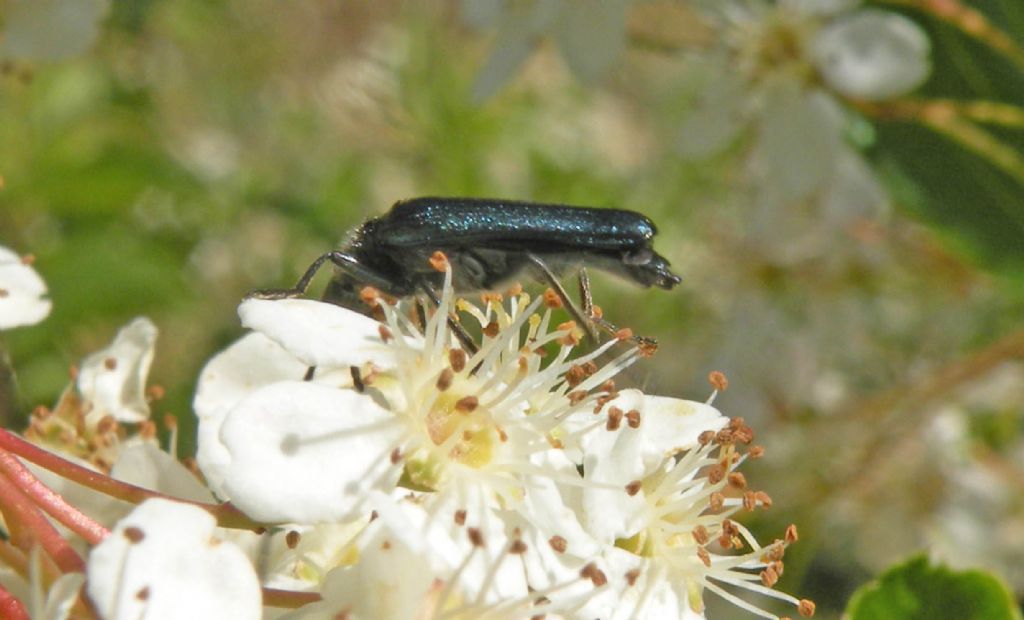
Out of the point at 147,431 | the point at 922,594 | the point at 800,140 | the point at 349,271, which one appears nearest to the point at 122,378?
the point at 147,431

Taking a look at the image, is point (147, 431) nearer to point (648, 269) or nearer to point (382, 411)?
point (382, 411)

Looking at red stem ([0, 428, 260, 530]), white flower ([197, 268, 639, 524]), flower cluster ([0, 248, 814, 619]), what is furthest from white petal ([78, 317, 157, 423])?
red stem ([0, 428, 260, 530])

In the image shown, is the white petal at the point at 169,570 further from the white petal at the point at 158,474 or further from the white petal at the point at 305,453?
the white petal at the point at 158,474

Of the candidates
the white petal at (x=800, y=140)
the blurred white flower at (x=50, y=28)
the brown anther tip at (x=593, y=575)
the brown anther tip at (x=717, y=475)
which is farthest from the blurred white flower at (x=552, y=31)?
the brown anther tip at (x=593, y=575)

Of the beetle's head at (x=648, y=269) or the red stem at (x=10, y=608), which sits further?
the beetle's head at (x=648, y=269)

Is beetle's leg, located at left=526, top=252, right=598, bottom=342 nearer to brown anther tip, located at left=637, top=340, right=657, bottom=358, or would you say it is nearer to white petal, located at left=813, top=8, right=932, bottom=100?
brown anther tip, located at left=637, top=340, right=657, bottom=358
